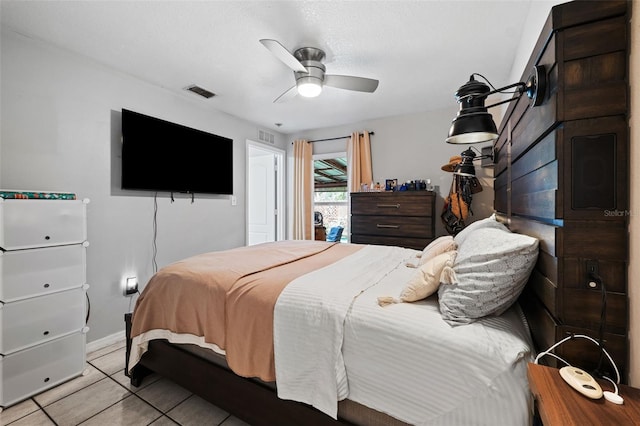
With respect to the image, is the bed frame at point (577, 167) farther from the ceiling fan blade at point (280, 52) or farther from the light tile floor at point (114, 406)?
the light tile floor at point (114, 406)

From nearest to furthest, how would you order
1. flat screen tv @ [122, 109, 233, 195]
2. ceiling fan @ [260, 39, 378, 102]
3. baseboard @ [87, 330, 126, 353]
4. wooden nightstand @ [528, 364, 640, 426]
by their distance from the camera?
wooden nightstand @ [528, 364, 640, 426] < ceiling fan @ [260, 39, 378, 102] < baseboard @ [87, 330, 126, 353] < flat screen tv @ [122, 109, 233, 195]

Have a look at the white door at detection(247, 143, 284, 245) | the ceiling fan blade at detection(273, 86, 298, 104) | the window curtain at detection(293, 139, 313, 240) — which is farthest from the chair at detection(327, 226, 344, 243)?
the ceiling fan blade at detection(273, 86, 298, 104)

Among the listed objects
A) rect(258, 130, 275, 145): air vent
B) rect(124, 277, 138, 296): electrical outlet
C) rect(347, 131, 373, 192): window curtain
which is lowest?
rect(124, 277, 138, 296): electrical outlet

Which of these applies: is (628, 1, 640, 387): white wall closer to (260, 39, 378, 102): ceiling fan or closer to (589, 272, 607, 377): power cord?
(589, 272, 607, 377): power cord

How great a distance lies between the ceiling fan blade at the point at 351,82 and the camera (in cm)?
226

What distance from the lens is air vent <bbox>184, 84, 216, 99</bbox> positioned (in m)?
2.96

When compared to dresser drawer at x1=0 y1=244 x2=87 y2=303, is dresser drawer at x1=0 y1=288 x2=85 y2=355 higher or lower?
lower

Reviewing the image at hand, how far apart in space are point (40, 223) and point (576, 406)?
2.75 metres

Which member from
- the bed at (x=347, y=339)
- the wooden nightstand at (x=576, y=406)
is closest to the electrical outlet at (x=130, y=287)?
the bed at (x=347, y=339)

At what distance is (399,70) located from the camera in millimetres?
2609

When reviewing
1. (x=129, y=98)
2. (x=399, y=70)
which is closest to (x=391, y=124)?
(x=399, y=70)

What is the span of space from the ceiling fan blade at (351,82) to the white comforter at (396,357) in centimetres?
170

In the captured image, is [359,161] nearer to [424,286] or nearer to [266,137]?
[266,137]

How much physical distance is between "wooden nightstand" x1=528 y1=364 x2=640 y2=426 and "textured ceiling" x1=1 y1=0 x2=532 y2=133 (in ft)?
6.82
